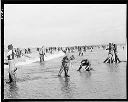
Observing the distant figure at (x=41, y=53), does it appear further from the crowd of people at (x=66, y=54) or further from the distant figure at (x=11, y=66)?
the distant figure at (x=11, y=66)

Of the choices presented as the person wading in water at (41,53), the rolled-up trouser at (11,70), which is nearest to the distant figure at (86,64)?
the person wading in water at (41,53)

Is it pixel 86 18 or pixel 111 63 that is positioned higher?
pixel 86 18

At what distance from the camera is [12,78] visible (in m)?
2.41

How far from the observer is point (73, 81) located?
242cm

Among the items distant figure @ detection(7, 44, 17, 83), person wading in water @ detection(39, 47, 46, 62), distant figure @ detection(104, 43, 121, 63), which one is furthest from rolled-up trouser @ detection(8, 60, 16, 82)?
distant figure @ detection(104, 43, 121, 63)

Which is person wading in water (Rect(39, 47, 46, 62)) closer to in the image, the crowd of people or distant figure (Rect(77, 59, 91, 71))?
the crowd of people

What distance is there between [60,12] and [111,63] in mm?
595

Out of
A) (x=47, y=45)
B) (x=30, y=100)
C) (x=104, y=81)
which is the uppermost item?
(x=47, y=45)

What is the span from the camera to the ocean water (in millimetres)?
2379

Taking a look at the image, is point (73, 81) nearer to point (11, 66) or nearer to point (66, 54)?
point (66, 54)

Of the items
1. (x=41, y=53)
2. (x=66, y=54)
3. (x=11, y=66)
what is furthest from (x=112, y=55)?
(x=11, y=66)

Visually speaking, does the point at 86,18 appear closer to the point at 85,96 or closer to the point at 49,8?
the point at 49,8

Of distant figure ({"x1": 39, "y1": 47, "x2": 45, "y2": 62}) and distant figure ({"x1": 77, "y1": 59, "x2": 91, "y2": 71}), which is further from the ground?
distant figure ({"x1": 39, "y1": 47, "x2": 45, "y2": 62})

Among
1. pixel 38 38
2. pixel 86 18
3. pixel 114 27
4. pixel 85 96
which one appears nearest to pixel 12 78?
pixel 38 38
